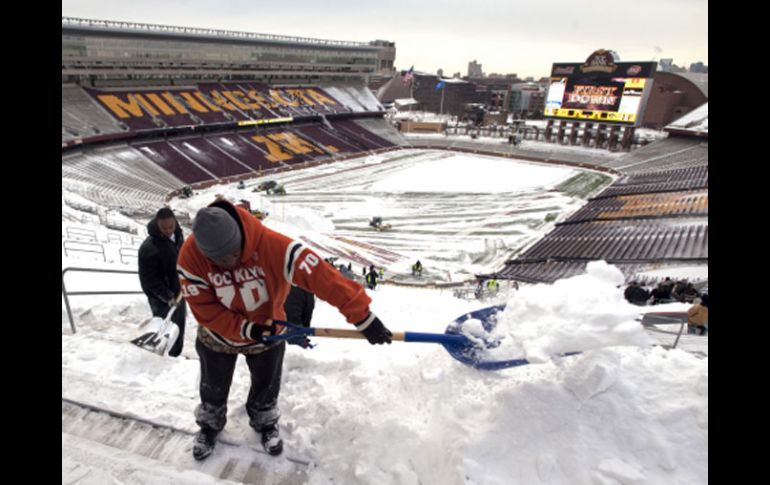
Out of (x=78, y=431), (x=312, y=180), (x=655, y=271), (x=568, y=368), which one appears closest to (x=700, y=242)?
(x=655, y=271)

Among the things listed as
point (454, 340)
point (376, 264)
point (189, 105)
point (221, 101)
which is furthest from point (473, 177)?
point (454, 340)

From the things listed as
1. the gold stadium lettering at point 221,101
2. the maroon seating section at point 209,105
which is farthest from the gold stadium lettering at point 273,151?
the gold stadium lettering at point 221,101

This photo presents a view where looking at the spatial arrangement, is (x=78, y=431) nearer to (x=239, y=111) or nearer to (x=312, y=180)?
(x=312, y=180)

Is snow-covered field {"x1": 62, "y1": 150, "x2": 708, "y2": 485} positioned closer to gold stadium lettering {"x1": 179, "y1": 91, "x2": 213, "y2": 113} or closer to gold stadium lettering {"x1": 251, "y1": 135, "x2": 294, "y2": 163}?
gold stadium lettering {"x1": 251, "y1": 135, "x2": 294, "y2": 163}

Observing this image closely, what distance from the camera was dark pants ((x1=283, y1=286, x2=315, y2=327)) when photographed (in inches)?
173

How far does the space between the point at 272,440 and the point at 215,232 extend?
5.20 ft

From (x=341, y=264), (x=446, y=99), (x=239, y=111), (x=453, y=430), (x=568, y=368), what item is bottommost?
(x=341, y=264)

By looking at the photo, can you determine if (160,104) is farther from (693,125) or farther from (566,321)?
(693,125)

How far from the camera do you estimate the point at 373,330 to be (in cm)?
273

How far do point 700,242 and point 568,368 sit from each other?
15971mm

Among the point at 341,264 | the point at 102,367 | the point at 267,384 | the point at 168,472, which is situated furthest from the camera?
the point at 341,264

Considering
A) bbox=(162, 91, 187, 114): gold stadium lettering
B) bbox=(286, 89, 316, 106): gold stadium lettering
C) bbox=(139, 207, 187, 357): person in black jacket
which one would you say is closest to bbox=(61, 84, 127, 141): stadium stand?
bbox=(162, 91, 187, 114): gold stadium lettering

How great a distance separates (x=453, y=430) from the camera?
2.84 meters

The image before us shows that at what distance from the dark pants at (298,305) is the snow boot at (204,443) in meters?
1.46
